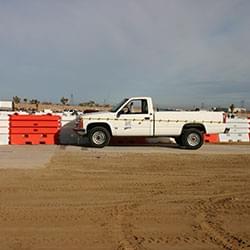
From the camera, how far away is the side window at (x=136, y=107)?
65.8 ft

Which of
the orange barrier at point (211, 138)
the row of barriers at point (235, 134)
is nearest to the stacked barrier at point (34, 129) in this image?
the orange barrier at point (211, 138)

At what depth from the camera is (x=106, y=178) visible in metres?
12.3

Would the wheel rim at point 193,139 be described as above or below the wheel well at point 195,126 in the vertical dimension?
below

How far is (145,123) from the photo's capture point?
2003cm

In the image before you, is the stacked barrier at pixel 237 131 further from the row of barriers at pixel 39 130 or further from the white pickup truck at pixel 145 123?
the row of barriers at pixel 39 130

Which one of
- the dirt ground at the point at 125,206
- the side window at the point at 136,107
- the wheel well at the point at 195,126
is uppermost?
the side window at the point at 136,107

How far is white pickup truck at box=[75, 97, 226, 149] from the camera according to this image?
65.2 feet

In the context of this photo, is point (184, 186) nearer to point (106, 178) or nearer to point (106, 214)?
point (106, 178)

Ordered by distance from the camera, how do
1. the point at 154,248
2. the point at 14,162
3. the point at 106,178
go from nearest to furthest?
the point at 154,248 → the point at 106,178 → the point at 14,162

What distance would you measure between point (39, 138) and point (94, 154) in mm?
4616

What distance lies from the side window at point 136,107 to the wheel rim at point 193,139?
2.11 metres

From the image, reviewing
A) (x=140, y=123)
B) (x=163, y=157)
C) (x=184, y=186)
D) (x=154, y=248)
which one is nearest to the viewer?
A: (x=154, y=248)

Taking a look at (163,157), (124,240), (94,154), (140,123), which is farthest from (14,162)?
(124,240)

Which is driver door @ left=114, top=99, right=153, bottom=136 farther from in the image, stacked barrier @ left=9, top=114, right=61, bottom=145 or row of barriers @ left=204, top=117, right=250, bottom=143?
row of barriers @ left=204, top=117, right=250, bottom=143
